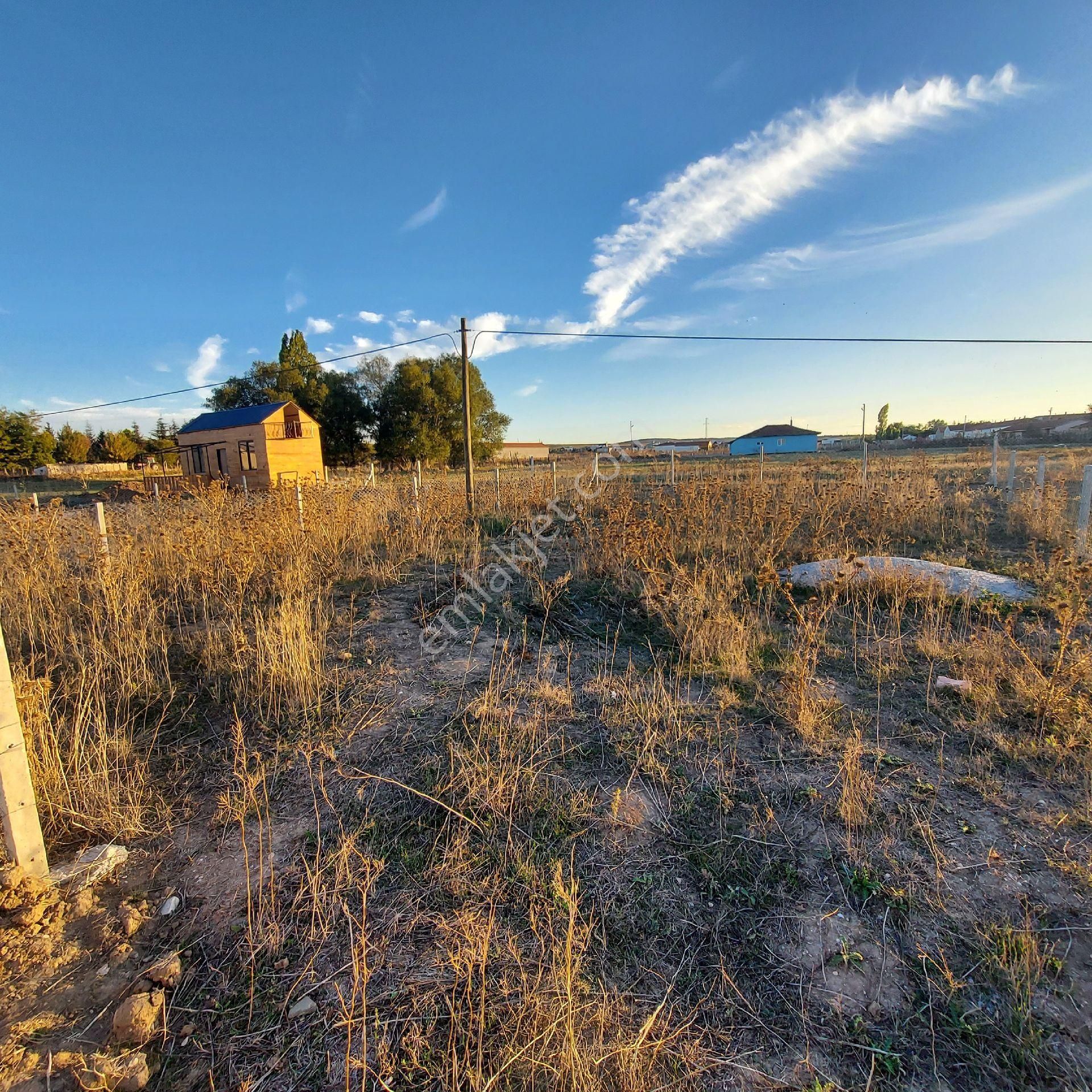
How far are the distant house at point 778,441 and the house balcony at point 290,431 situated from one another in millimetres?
44743

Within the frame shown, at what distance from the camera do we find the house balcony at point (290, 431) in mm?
24297

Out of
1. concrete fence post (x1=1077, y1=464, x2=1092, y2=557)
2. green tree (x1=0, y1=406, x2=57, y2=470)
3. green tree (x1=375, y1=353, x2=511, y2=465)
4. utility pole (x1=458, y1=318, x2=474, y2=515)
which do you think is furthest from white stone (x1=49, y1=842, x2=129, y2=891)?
green tree (x1=0, y1=406, x2=57, y2=470)

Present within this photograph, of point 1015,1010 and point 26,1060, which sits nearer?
point 26,1060

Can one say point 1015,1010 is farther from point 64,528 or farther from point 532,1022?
point 64,528

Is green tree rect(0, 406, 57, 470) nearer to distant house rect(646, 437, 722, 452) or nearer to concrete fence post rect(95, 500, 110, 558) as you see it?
A: concrete fence post rect(95, 500, 110, 558)

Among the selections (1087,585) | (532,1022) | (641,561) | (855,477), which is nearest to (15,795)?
(532,1022)

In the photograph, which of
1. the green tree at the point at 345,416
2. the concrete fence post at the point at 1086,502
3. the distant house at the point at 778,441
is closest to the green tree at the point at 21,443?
the green tree at the point at 345,416

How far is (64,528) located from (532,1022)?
625 cm

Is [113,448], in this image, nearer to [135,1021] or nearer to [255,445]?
[255,445]

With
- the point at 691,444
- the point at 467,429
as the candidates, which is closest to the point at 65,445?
the point at 467,429

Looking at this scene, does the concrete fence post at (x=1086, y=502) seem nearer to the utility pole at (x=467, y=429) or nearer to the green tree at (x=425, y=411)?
the utility pole at (x=467, y=429)

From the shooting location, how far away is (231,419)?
26.7 metres

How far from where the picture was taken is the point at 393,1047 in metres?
1.38

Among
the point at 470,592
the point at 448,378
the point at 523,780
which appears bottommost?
the point at 523,780
